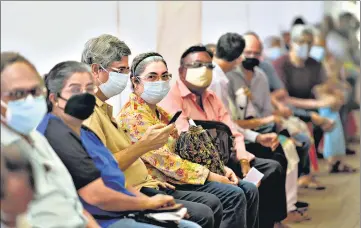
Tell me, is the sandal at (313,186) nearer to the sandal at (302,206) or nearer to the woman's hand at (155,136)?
the sandal at (302,206)

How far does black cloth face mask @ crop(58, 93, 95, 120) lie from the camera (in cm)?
310

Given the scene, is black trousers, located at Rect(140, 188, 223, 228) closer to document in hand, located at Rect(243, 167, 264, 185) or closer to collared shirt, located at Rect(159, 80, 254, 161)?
collared shirt, located at Rect(159, 80, 254, 161)

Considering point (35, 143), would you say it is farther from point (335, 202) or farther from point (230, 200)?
point (335, 202)

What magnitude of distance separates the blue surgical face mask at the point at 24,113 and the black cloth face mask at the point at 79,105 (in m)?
0.32

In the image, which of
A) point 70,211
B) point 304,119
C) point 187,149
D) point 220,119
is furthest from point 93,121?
point 304,119

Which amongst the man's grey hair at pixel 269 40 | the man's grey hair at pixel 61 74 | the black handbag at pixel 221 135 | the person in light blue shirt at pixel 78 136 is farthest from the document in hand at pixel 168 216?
the man's grey hair at pixel 269 40

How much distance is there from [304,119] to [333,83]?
1.65 meters

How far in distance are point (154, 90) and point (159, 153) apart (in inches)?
13.7

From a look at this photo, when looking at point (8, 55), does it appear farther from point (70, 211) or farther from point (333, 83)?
point (333, 83)

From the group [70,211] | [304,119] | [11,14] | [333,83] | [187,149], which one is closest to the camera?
[70,211]

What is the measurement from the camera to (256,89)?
6.43m

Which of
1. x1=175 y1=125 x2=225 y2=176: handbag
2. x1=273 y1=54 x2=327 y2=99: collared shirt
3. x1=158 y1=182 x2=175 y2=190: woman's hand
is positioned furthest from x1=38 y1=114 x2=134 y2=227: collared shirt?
x1=273 y1=54 x2=327 y2=99: collared shirt

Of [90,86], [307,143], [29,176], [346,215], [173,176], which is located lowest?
[346,215]

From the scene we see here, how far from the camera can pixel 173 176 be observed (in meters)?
4.33
